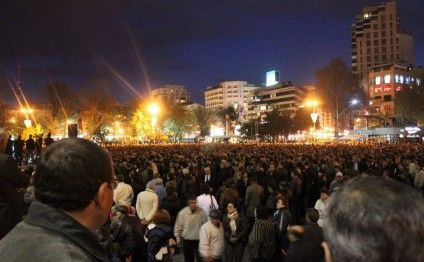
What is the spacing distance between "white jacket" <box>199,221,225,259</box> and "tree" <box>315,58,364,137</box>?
69797mm

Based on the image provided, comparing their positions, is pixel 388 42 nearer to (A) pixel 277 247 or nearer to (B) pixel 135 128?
(B) pixel 135 128

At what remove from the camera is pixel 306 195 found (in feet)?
43.4

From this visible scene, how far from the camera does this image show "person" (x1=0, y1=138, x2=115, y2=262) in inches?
69.6

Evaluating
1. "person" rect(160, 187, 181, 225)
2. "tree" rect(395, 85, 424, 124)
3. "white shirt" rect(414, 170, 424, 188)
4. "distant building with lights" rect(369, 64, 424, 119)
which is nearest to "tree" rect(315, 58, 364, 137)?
"tree" rect(395, 85, 424, 124)

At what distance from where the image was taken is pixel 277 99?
16588 cm

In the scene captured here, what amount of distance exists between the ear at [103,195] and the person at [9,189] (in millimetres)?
2670

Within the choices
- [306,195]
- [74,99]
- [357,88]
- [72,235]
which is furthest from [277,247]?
[357,88]

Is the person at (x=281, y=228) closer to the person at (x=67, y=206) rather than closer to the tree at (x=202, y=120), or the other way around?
the person at (x=67, y=206)

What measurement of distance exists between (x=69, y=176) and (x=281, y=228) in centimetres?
664

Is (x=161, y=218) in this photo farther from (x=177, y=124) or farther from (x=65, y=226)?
(x=177, y=124)

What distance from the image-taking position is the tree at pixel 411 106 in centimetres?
8338

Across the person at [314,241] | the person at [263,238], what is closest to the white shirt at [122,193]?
the person at [263,238]

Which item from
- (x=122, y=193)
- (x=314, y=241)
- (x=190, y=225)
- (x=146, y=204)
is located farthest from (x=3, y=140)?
(x=122, y=193)

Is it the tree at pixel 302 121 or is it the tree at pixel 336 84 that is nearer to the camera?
the tree at pixel 336 84
